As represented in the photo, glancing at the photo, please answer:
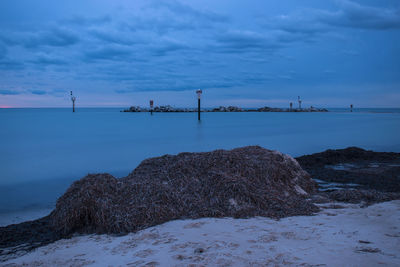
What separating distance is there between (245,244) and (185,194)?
7.13 ft

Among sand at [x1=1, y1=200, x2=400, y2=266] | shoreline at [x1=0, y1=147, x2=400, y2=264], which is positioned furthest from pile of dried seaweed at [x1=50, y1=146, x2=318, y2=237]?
sand at [x1=1, y1=200, x2=400, y2=266]

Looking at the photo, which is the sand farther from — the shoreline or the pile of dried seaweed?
the shoreline

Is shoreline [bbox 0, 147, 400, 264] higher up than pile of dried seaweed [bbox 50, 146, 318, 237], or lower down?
lower down

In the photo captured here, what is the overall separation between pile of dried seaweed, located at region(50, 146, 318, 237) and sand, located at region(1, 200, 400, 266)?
312mm

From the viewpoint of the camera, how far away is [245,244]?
3.98 metres

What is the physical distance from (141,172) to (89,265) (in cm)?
368

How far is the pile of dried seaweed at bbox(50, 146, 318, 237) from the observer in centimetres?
514

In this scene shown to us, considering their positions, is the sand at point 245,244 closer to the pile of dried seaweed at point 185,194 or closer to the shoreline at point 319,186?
the pile of dried seaweed at point 185,194

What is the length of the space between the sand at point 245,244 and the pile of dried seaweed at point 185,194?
1.02 feet

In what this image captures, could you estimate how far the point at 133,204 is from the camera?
5.43 m

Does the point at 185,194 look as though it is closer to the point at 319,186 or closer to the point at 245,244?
the point at 245,244

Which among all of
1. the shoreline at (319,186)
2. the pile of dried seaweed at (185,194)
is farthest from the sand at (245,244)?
the shoreline at (319,186)

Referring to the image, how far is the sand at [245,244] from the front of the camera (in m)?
3.54

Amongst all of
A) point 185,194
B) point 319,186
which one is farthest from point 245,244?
point 319,186
